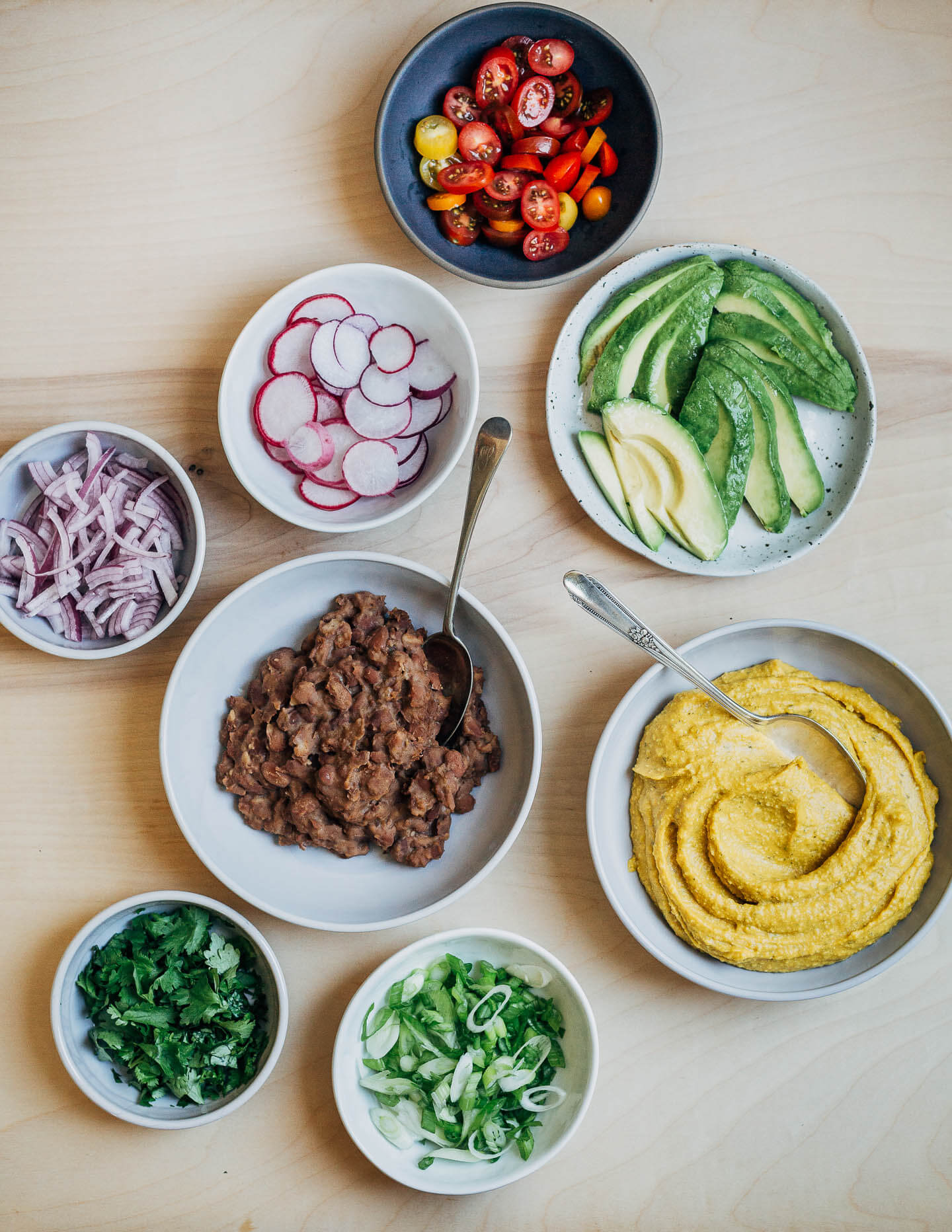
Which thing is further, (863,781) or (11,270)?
(11,270)

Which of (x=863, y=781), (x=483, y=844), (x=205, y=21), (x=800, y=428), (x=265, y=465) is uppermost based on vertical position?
(x=205, y=21)

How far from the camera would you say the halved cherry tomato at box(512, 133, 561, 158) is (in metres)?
2.22

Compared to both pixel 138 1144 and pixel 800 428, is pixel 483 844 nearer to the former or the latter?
pixel 138 1144

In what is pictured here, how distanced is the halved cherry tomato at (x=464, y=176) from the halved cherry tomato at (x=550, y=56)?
27 cm

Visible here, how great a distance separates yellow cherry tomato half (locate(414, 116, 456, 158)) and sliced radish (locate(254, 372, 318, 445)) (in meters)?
0.68

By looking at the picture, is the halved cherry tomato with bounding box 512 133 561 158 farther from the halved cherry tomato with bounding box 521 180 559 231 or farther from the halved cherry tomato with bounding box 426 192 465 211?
the halved cherry tomato with bounding box 426 192 465 211

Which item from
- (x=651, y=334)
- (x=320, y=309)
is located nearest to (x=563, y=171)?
(x=651, y=334)

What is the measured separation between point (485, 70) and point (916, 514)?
169 centimetres

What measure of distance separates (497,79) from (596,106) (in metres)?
0.27

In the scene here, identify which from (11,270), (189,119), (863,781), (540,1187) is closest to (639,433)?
(863,781)

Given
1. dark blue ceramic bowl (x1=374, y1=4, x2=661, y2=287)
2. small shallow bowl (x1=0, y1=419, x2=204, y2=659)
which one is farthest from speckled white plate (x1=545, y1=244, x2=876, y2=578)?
small shallow bowl (x1=0, y1=419, x2=204, y2=659)

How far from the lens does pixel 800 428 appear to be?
2.29 metres

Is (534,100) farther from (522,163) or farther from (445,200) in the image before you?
(445,200)

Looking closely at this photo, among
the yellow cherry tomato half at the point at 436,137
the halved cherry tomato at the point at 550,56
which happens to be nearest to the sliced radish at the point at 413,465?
the yellow cherry tomato half at the point at 436,137
